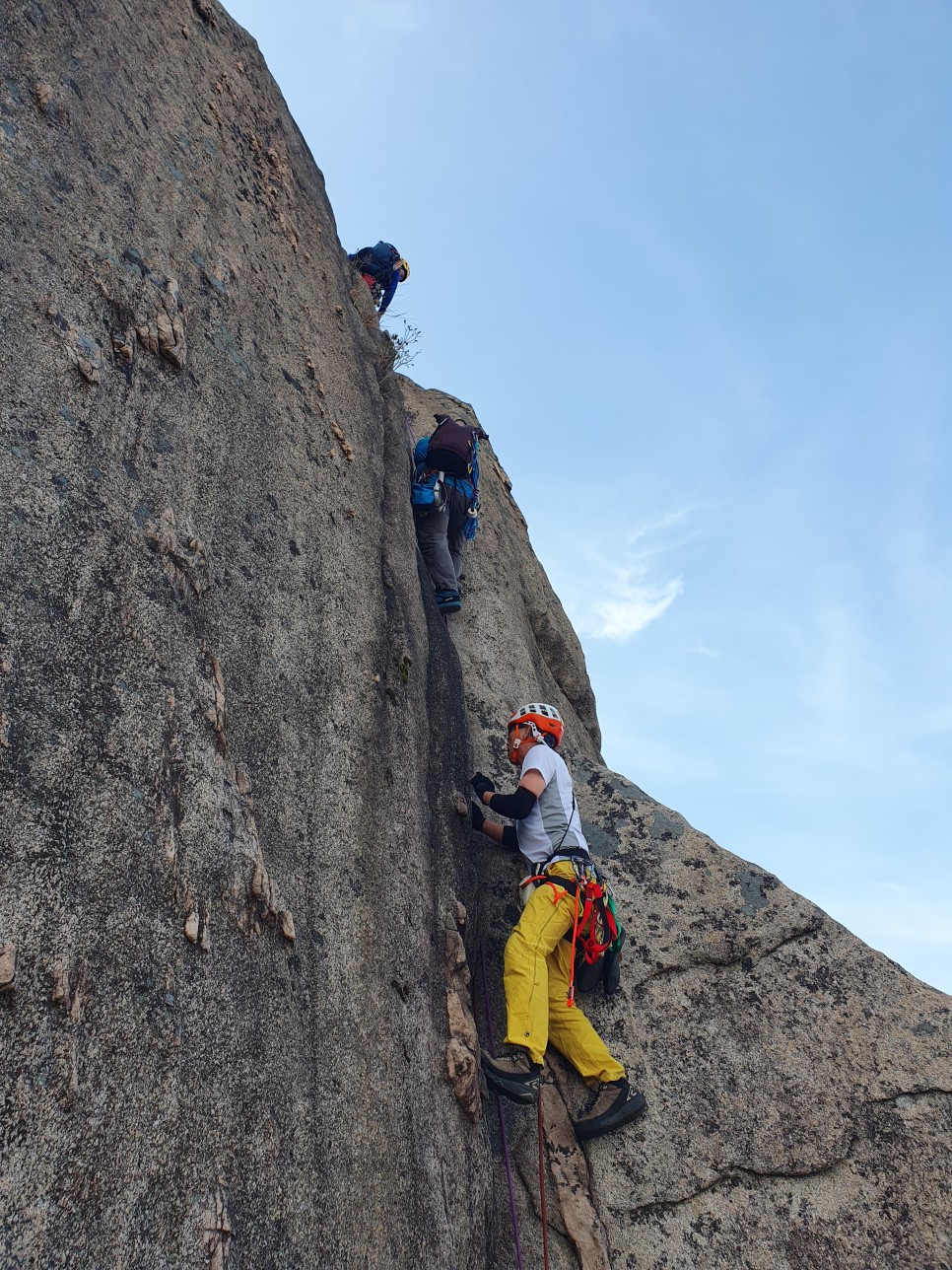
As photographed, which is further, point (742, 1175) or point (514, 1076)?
point (742, 1175)

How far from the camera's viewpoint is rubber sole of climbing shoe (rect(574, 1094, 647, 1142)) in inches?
229

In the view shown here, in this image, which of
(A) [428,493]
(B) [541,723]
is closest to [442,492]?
(A) [428,493]

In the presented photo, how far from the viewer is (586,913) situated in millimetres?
6266

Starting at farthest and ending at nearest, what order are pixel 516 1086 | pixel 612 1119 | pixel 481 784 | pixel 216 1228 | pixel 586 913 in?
1. pixel 481 784
2. pixel 586 913
3. pixel 612 1119
4. pixel 516 1086
5. pixel 216 1228

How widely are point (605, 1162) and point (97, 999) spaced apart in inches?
153

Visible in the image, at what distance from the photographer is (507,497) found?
13.2 metres

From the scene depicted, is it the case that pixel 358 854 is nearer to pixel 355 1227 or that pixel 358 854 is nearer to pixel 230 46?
pixel 355 1227

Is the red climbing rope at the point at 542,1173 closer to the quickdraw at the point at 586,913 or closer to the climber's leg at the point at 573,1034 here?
the climber's leg at the point at 573,1034

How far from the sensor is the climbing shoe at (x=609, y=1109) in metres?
5.84

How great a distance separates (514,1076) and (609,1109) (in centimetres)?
85

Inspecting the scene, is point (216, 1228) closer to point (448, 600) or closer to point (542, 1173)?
point (542, 1173)

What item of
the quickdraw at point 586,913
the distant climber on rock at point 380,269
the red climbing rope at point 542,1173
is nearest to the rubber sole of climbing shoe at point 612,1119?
the red climbing rope at point 542,1173

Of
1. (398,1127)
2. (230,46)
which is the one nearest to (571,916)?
(398,1127)

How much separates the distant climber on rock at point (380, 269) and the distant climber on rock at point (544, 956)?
7.29 m
